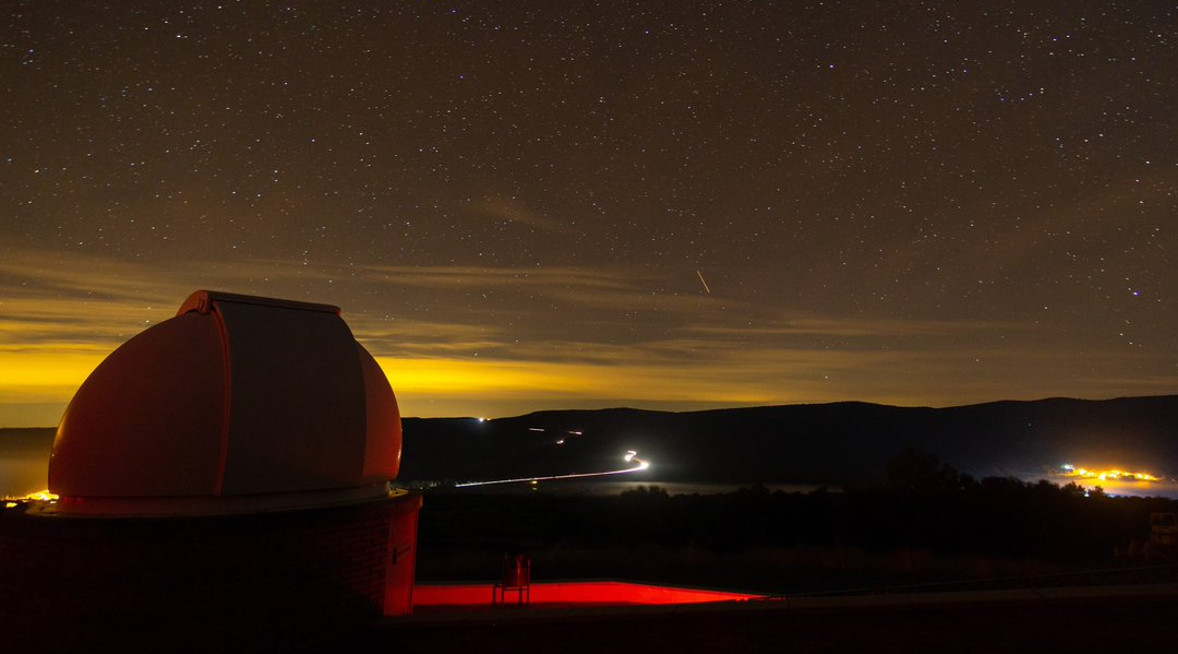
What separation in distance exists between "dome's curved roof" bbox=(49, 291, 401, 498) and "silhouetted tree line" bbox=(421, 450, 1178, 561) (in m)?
15.0

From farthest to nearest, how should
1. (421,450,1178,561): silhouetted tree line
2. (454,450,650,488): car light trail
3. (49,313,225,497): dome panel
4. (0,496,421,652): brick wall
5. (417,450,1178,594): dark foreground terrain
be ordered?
(454,450,650,488): car light trail < (421,450,1178,561): silhouetted tree line < (417,450,1178,594): dark foreground terrain < (49,313,225,497): dome panel < (0,496,421,652): brick wall

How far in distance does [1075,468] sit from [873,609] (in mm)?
67012

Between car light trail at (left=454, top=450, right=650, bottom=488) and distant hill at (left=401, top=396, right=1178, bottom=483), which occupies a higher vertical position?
distant hill at (left=401, top=396, right=1178, bottom=483)

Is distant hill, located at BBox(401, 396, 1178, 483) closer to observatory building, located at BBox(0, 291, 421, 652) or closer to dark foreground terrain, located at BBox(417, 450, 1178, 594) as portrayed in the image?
dark foreground terrain, located at BBox(417, 450, 1178, 594)

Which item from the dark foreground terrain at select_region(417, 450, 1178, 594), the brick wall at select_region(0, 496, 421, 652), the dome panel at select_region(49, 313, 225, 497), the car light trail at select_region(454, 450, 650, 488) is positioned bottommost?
the car light trail at select_region(454, 450, 650, 488)

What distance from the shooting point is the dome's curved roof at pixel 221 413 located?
5.41 meters

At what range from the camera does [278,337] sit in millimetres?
6195

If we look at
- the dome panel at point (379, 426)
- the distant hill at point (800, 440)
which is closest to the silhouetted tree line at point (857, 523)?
the dome panel at point (379, 426)

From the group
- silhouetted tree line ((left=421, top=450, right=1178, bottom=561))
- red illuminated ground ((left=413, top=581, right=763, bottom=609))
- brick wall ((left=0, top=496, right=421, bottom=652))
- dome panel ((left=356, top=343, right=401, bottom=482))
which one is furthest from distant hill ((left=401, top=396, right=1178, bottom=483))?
brick wall ((left=0, top=496, right=421, bottom=652))

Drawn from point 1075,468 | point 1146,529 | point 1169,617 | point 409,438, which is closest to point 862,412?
point 1075,468

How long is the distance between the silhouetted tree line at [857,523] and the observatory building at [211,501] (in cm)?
1495

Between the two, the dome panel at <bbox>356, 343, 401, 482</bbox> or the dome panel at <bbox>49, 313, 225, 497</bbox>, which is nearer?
the dome panel at <bbox>49, 313, 225, 497</bbox>

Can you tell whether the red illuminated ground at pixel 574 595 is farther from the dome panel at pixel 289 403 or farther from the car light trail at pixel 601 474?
the car light trail at pixel 601 474

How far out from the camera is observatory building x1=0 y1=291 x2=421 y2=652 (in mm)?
5023
